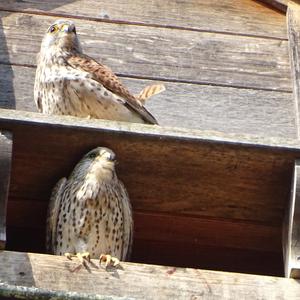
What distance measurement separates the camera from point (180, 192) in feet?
13.8

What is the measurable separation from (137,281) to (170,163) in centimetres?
55

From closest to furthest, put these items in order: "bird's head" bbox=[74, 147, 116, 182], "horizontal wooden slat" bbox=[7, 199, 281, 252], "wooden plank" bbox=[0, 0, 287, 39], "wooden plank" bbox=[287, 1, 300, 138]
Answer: "bird's head" bbox=[74, 147, 116, 182] < "horizontal wooden slat" bbox=[7, 199, 281, 252] < "wooden plank" bbox=[287, 1, 300, 138] < "wooden plank" bbox=[0, 0, 287, 39]

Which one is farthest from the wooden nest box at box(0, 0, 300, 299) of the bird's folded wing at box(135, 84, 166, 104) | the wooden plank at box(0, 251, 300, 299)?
the bird's folded wing at box(135, 84, 166, 104)

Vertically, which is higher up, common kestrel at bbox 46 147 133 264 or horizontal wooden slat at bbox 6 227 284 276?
common kestrel at bbox 46 147 133 264

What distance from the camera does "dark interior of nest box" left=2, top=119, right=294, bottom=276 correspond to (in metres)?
4.02

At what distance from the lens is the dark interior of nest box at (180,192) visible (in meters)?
4.02

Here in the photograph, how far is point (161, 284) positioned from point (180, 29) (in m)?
1.94

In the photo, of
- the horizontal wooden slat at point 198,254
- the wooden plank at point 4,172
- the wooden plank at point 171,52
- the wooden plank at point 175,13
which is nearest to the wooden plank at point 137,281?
the wooden plank at point 4,172

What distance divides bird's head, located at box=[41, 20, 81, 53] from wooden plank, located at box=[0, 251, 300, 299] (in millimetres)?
1612

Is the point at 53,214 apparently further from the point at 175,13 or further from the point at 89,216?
the point at 175,13

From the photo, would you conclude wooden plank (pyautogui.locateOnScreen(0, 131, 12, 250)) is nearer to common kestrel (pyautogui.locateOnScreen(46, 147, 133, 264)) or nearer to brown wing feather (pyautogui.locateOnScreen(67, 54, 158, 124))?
common kestrel (pyautogui.locateOnScreen(46, 147, 133, 264))

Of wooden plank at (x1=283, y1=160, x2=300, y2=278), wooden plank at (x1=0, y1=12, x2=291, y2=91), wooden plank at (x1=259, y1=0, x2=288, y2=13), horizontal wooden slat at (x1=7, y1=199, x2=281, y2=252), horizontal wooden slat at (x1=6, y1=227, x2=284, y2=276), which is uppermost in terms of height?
wooden plank at (x1=259, y1=0, x2=288, y2=13)

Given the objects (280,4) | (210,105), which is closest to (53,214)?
(210,105)

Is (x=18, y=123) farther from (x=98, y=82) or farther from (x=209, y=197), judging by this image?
Result: (x=98, y=82)
